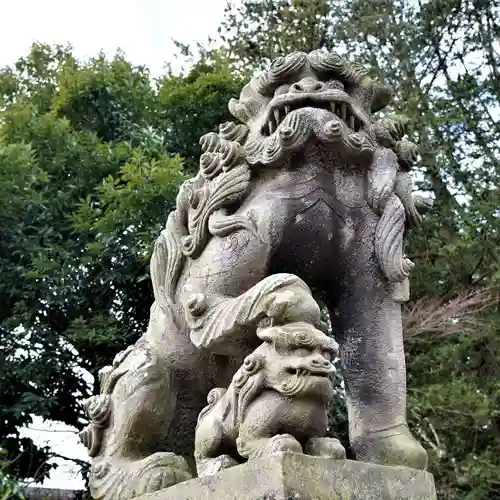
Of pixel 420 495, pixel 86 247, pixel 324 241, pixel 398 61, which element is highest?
pixel 398 61

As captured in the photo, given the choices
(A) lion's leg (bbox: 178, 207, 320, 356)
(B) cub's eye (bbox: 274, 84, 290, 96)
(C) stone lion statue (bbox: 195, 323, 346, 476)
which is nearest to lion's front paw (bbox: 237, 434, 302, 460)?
(C) stone lion statue (bbox: 195, 323, 346, 476)

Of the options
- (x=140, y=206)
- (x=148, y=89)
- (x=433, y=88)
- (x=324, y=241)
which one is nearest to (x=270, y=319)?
(x=324, y=241)

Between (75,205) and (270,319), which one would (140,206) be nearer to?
(75,205)

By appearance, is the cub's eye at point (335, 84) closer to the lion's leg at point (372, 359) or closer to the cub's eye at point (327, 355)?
the lion's leg at point (372, 359)

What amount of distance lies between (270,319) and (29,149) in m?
5.46

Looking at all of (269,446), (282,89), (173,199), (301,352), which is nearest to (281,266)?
(301,352)

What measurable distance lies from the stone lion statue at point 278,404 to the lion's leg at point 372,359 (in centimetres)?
40

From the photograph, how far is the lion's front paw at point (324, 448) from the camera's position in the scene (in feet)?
6.56

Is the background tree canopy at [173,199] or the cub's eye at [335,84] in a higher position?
the background tree canopy at [173,199]

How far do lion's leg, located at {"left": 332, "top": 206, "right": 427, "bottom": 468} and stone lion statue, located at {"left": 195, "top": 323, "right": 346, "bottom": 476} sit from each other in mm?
399

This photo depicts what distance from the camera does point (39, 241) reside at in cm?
715

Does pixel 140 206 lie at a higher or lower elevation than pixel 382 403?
higher

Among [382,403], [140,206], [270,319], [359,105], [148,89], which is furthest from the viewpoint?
[148,89]

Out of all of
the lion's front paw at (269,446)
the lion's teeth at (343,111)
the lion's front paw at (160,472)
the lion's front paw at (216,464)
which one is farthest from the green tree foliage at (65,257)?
the lion's front paw at (269,446)
